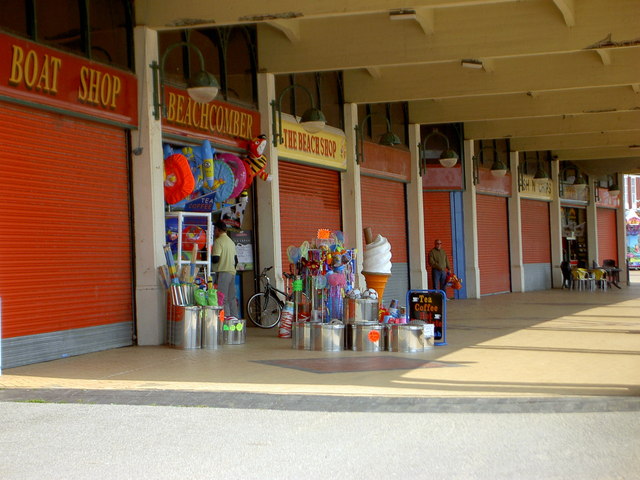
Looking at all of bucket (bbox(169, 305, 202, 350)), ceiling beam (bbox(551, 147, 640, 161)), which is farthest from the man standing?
ceiling beam (bbox(551, 147, 640, 161))

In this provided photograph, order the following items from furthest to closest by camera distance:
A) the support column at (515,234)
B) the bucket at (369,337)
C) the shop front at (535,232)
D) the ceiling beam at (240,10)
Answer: the shop front at (535,232), the support column at (515,234), the ceiling beam at (240,10), the bucket at (369,337)

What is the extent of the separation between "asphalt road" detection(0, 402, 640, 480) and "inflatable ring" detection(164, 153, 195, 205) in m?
5.93

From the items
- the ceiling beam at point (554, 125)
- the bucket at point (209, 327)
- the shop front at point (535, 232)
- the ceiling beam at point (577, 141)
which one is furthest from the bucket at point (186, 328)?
the shop front at point (535, 232)

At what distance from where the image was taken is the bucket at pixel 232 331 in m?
12.9

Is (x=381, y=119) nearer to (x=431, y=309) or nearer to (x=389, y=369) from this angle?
(x=431, y=309)

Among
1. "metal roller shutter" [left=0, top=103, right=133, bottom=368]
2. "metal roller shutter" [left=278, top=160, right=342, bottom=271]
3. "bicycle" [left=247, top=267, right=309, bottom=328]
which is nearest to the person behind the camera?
"metal roller shutter" [left=0, top=103, right=133, bottom=368]

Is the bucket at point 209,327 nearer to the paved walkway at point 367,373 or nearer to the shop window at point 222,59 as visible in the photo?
the paved walkway at point 367,373

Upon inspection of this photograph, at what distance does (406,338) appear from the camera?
461 inches

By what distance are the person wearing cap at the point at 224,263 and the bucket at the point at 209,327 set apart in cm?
149

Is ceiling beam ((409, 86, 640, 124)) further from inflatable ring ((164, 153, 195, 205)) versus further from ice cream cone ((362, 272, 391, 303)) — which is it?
inflatable ring ((164, 153, 195, 205))

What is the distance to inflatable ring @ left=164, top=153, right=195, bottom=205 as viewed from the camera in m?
13.3

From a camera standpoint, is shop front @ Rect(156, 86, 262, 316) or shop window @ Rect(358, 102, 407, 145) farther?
shop window @ Rect(358, 102, 407, 145)

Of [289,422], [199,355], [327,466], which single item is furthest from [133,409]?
[199,355]

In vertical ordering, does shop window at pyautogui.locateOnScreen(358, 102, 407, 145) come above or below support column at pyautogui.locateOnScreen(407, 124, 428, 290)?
above
